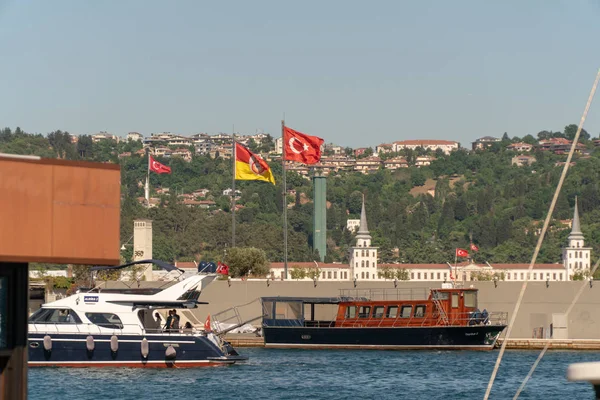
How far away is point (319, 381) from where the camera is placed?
1169 inches

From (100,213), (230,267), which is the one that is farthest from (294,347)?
(100,213)

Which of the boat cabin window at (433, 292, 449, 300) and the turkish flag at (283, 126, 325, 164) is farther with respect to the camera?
the turkish flag at (283, 126, 325, 164)

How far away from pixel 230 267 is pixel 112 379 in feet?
132

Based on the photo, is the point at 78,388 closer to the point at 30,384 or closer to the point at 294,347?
the point at 30,384

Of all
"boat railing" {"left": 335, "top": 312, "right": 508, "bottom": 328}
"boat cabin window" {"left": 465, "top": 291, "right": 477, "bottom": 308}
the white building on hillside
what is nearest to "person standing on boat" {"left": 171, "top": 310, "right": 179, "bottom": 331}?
"boat railing" {"left": 335, "top": 312, "right": 508, "bottom": 328}

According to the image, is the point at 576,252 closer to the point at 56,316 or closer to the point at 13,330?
the point at 56,316

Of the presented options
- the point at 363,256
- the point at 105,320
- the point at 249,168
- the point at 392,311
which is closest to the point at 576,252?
the point at 363,256

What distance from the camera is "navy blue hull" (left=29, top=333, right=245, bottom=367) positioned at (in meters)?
31.8

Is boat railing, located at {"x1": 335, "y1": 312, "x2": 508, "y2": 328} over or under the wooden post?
under

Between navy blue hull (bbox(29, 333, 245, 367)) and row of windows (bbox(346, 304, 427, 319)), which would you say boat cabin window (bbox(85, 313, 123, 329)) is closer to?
navy blue hull (bbox(29, 333, 245, 367))

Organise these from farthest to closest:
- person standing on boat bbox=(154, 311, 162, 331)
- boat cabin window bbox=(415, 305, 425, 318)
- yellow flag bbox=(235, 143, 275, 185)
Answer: yellow flag bbox=(235, 143, 275, 185)
boat cabin window bbox=(415, 305, 425, 318)
person standing on boat bbox=(154, 311, 162, 331)

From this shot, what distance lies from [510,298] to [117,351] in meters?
24.7

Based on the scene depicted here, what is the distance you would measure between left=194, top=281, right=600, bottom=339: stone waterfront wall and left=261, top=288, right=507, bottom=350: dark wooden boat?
26.0ft

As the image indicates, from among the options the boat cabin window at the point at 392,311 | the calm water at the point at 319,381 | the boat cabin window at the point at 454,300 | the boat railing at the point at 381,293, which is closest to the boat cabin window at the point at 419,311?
the boat cabin window at the point at 392,311
